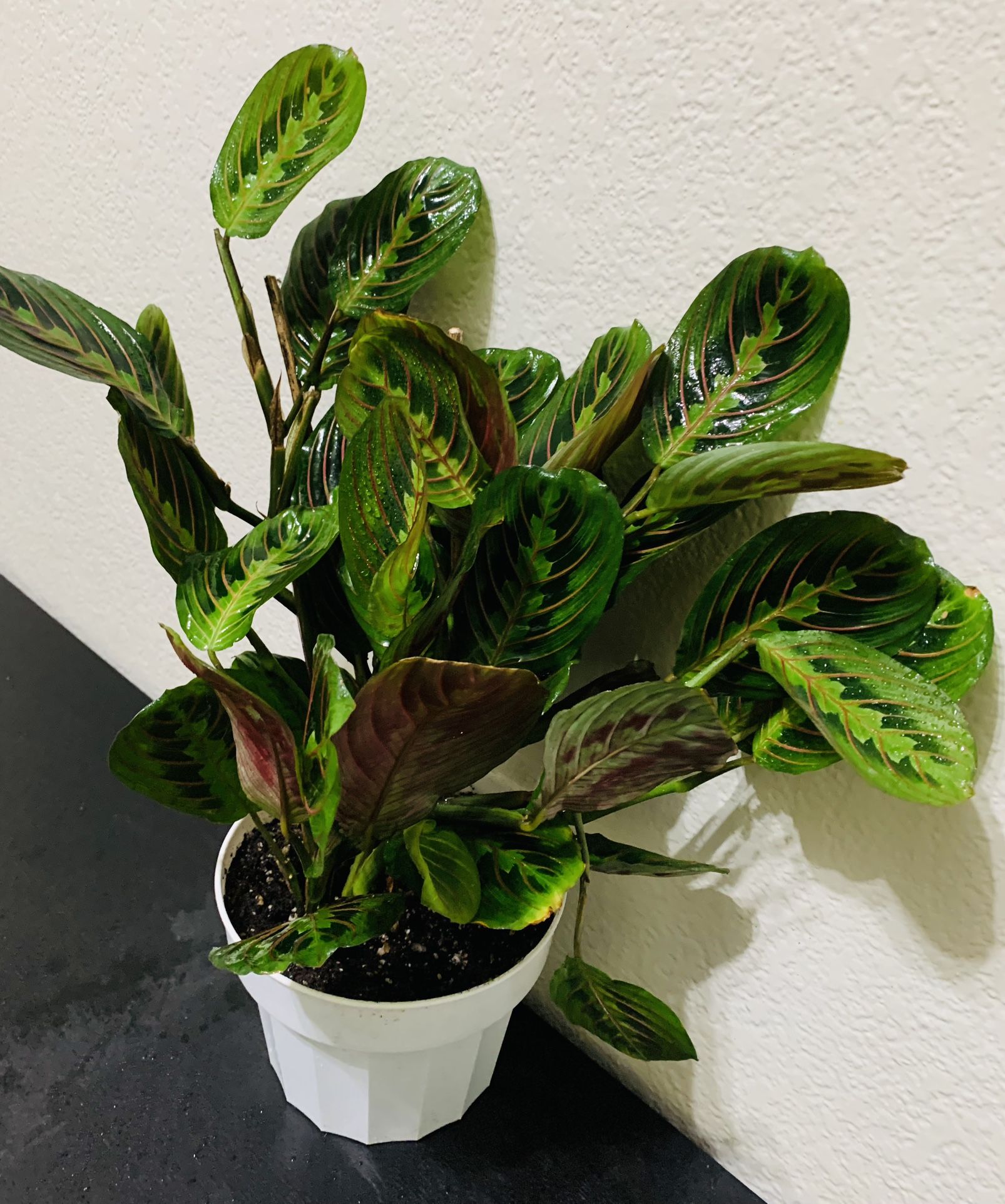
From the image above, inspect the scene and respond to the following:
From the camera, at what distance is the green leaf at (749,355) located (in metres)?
0.56

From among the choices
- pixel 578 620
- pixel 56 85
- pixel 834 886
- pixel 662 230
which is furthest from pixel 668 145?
pixel 56 85

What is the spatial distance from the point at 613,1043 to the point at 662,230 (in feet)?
1.98

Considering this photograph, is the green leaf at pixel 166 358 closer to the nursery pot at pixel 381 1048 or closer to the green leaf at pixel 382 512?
the green leaf at pixel 382 512

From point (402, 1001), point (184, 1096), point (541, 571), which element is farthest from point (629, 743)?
point (184, 1096)

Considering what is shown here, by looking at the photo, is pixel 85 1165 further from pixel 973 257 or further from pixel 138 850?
pixel 973 257

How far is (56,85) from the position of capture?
102 centimetres

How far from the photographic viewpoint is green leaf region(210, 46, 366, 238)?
646 millimetres

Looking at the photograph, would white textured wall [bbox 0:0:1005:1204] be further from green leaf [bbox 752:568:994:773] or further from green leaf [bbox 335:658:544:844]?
green leaf [bbox 335:658:544:844]

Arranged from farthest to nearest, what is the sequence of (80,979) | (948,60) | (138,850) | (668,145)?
(138,850)
(80,979)
(668,145)
(948,60)

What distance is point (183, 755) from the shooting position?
0.67 meters

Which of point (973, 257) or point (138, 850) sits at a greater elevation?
point (973, 257)

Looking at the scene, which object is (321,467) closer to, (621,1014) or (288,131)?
(288,131)

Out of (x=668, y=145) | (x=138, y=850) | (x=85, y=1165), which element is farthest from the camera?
(x=138, y=850)

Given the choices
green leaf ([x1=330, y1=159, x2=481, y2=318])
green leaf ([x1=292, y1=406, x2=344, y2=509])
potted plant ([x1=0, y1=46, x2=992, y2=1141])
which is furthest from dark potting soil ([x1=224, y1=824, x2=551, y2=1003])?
green leaf ([x1=330, y1=159, x2=481, y2=318])
